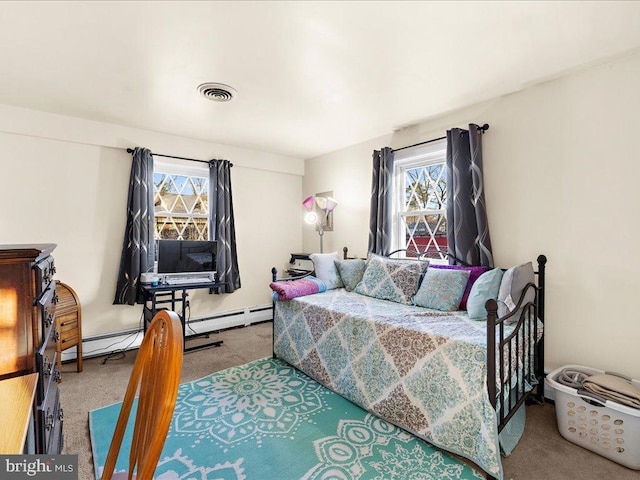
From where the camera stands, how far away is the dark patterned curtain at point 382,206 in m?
3.48

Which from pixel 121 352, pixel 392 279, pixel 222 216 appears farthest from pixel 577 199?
pixel 121 352

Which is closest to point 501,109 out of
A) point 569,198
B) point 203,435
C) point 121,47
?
point 569,198

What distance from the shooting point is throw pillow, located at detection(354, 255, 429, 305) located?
285cm

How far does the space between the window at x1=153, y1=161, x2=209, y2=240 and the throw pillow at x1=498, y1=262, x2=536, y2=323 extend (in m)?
3.39

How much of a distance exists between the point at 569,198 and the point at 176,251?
363 centimetres

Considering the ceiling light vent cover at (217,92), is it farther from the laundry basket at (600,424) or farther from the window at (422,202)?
the laundry basket at (600,424)

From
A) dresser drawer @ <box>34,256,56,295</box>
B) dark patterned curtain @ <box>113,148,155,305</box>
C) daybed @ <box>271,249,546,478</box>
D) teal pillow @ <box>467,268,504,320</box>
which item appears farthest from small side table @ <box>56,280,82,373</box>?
teal pillow @ <box>467,268,504,320</box>

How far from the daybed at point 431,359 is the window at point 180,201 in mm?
1776

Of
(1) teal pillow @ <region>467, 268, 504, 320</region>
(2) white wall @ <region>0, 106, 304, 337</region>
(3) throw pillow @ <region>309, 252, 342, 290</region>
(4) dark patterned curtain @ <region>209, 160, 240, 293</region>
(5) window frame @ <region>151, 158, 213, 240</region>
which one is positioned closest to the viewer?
(1) teal pillow @ <region>467, 268, 504, 320</region>

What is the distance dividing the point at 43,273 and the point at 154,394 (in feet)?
3.10

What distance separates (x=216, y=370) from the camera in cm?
297

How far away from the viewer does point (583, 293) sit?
2.29 m

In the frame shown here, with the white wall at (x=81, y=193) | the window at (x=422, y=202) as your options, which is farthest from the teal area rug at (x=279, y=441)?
the window at (x=422, y=202)

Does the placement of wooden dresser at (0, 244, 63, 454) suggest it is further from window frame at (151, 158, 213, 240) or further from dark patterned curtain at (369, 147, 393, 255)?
dark patterned curtain at (369, 147, 393, 255)
